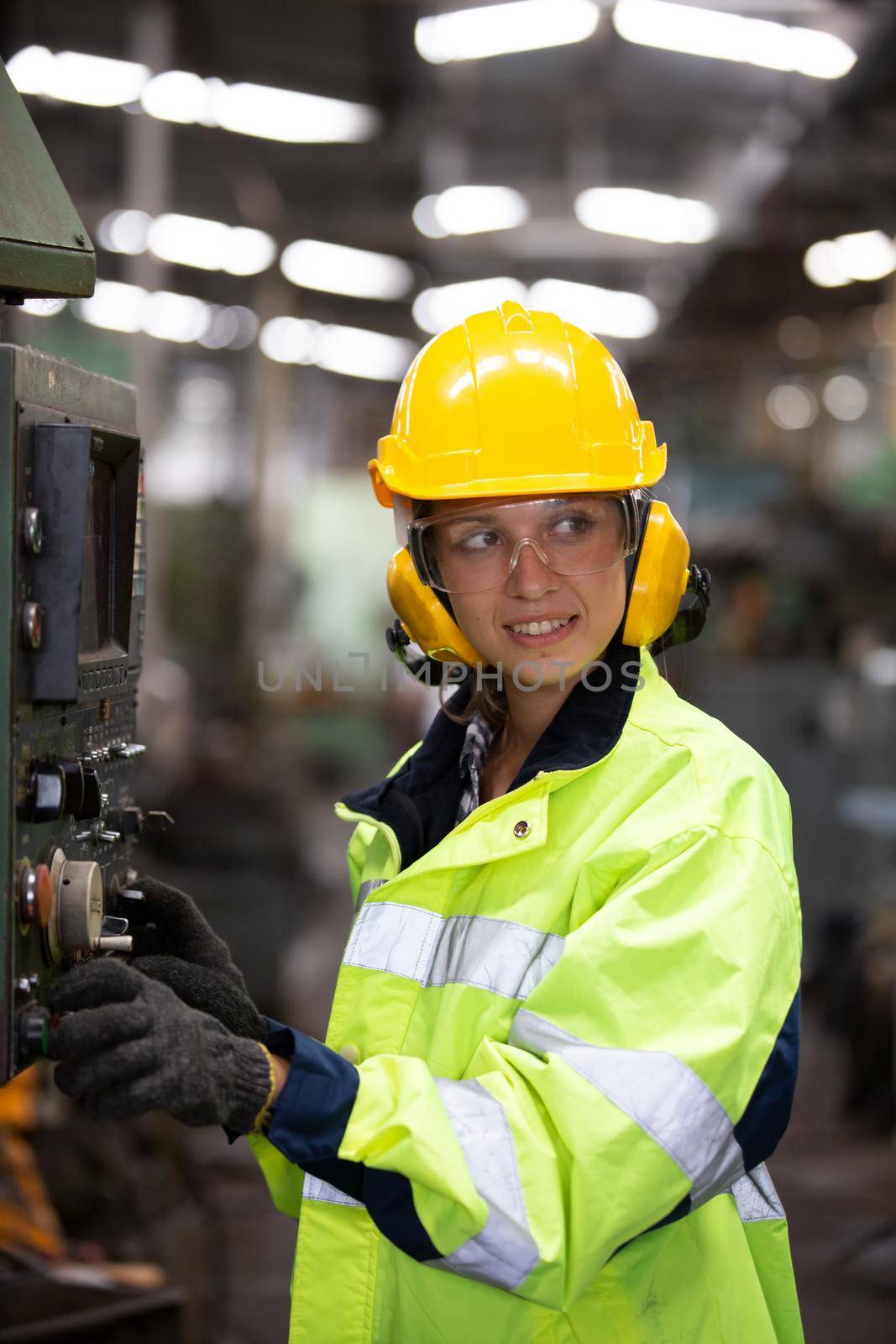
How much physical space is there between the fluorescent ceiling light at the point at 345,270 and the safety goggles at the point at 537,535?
31.2 feet

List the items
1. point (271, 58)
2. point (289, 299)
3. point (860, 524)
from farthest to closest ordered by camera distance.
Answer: point (289, 299) < point (860, 524) < point (271, 58)

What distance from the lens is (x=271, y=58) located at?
23.0 ft

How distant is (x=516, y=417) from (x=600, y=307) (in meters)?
10.9

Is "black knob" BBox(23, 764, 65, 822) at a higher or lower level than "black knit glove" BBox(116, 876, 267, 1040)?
higher

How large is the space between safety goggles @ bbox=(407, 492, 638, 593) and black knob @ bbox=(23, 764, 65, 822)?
634 mm

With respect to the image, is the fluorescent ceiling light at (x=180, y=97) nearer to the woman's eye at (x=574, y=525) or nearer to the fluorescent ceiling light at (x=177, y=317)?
the fluorescent ceiling light at (x=177, y=317)

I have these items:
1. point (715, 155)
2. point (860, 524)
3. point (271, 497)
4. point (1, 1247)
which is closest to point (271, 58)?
point (715, 155)

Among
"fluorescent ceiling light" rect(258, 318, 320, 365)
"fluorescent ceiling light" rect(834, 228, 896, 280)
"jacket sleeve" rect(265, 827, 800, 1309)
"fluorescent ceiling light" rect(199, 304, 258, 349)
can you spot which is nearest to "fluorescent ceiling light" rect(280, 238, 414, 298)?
"fluorescent ceiling light" rect(258, 318, 320, 365)

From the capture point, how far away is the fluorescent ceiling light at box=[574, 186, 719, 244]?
9.22 metres

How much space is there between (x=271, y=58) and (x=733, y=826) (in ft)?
22.0

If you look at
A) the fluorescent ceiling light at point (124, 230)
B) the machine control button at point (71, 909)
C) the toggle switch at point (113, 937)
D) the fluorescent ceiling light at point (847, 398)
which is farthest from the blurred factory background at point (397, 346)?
the fluorescent ceiling light at point (847, 398)

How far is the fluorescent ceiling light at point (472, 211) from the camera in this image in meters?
9.25

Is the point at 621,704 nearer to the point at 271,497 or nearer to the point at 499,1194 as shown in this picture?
the point at 499,1194

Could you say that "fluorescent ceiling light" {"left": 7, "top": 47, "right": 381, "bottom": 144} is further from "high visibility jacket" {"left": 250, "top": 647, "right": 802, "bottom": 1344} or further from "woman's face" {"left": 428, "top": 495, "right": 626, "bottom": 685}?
"high visibility jacket" {"left": 250, "top": 647, "right": 802, "bottom": 1344}
